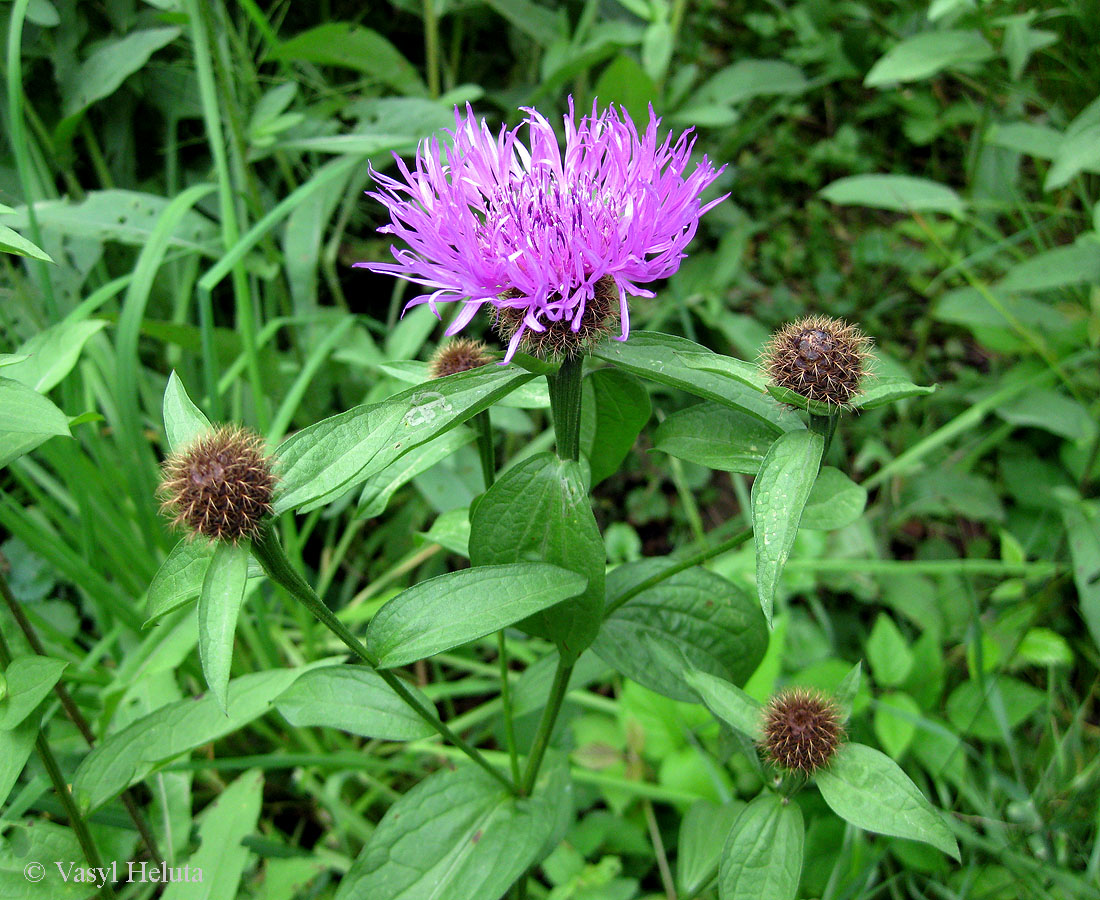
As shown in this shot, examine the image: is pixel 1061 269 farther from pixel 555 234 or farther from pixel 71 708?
pixel 71 708

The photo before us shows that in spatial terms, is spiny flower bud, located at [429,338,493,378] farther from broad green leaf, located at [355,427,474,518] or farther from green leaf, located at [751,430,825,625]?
green leaf, located at [751,430,825,625]

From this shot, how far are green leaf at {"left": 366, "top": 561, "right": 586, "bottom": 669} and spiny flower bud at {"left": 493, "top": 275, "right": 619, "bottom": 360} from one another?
0.31 meters

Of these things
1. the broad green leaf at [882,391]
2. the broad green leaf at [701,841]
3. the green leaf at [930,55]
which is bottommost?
the broad green leaf at [701,841]

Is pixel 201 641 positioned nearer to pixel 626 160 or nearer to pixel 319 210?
pixel 626 160

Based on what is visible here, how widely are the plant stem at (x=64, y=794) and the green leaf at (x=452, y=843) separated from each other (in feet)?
1.40

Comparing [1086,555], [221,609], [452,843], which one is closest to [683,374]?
[221,609]

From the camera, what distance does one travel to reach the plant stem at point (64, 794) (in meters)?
1.35

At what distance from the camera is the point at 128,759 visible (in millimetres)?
1429

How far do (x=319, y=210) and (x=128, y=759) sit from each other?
187cm

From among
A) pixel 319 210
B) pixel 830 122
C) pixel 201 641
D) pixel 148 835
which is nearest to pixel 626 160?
pixel 201 641

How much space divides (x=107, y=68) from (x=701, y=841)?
109 inches

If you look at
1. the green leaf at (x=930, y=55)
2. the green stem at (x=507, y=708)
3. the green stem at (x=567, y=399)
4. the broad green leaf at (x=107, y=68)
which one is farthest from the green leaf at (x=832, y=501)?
the broad green leaf at (x=107, y=68)

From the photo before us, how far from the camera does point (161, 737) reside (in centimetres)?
144

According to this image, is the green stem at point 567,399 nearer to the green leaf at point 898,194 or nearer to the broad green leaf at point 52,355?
the broad green leaf at point 52,355
